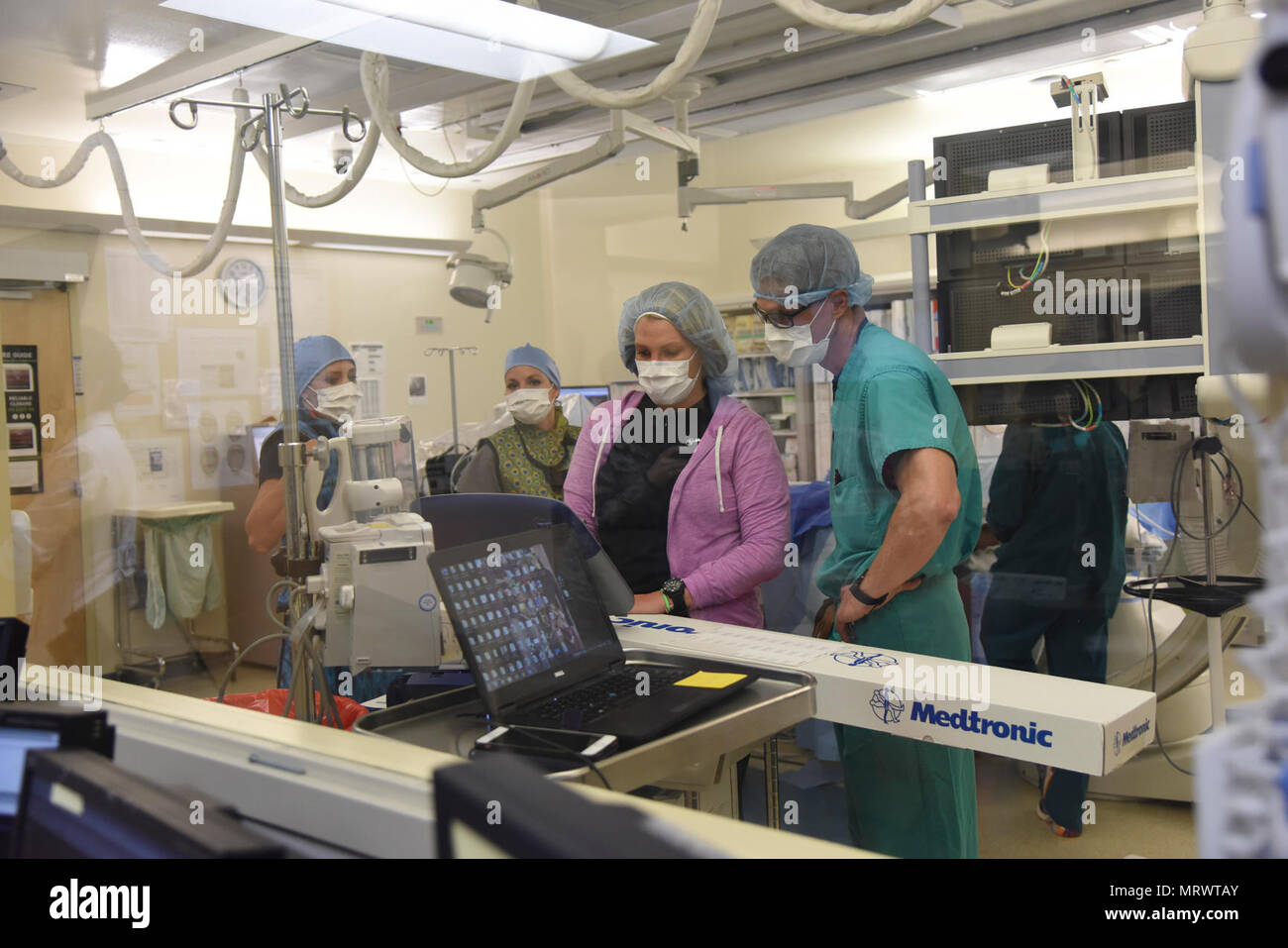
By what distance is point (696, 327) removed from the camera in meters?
2.24

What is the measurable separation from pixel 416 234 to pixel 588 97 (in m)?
0.65

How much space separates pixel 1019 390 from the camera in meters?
2.57

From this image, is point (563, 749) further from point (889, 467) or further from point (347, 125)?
point (347, 125)

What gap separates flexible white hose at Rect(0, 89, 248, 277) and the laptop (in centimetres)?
156

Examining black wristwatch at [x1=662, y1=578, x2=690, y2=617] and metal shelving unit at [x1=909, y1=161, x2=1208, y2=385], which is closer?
black wristwatch at [x1=662, y1=578, x2=690, y2=617]

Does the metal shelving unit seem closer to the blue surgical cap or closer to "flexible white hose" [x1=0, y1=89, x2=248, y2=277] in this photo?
the blue surgical cap

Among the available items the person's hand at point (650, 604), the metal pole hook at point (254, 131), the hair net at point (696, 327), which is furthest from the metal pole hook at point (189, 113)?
the person's hand at point (650, 604)

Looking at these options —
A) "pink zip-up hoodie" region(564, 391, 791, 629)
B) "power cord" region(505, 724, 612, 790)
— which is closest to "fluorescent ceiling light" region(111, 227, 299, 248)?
"pink zip-up hoodie" region(564, 391, 791, 629)

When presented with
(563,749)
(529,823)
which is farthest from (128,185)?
(529,823)

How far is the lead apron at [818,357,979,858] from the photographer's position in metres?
1.79

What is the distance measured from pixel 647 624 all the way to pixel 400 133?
153cm
